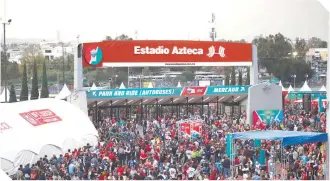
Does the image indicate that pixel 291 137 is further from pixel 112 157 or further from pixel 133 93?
pixel 133 93

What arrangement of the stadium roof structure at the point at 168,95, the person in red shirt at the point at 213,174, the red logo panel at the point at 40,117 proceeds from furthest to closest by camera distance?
the stadium roof structure at the point at 168,95 → the red logo panel at the point at 40,117 → the person in red shirt at the point at 213,174

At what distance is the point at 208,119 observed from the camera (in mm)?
28562

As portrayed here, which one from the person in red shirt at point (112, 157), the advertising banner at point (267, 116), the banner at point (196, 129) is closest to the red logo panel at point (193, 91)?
the advertising banner at point (267, 116)

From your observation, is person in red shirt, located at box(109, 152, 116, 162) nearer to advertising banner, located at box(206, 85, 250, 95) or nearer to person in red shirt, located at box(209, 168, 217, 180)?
person in red shirt, located at box(209, 168, 217, 180)

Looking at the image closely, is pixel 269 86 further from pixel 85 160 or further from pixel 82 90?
pixel 85 160

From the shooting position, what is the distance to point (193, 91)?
97.8ft

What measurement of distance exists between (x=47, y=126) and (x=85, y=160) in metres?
2.53

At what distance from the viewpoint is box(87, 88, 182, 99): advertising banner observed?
2734 cm

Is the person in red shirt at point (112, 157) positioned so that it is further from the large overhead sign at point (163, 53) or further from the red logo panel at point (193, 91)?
the red logo panel at point (193, 91)

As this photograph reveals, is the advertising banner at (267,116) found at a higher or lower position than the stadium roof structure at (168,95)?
lower

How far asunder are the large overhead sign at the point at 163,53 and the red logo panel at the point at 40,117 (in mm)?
6237

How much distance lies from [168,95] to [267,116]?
17.3 ft

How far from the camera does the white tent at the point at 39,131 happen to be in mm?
16547

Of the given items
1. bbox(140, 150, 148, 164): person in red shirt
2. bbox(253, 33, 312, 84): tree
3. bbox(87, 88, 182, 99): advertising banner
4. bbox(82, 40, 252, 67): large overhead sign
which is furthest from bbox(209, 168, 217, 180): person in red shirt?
bbox(253, 33, 312, 84): tree
